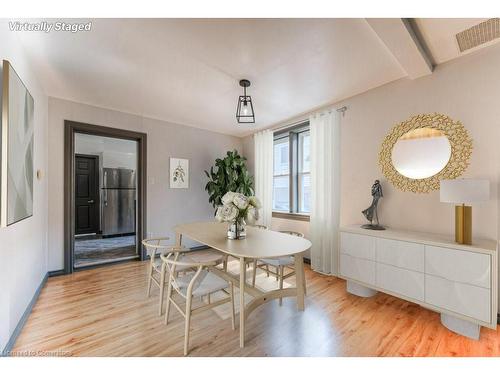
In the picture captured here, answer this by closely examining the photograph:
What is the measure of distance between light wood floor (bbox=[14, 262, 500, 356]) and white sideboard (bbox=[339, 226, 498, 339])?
19 cm

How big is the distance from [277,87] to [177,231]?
2.09 m

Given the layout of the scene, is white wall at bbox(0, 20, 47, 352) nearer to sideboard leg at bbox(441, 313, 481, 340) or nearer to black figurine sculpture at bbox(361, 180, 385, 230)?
black figurine sculpture at bbox(361, 180, 385, 230)

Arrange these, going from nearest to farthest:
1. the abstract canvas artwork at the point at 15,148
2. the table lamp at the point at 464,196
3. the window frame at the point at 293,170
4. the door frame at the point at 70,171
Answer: the abstract canvas artwork at the point at 15,148 → the table lamp at the point at 464,196 → the door frame at the point at 70,171 → the window frame at the point at 293,170

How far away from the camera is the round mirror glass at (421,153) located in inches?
90.8

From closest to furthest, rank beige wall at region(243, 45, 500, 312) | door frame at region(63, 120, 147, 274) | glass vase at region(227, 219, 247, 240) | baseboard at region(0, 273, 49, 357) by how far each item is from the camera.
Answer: baseboard at region(0, 273, 49, 357) → beige wall at region(243, 45, 500, 312) → glass vase at region(227, 219, 247, 240) → door frame at region(63, 120, 147, 274)

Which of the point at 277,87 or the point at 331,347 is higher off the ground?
the point at 277,87

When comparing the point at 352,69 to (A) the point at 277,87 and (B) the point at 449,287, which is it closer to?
(A) the point at 277,87

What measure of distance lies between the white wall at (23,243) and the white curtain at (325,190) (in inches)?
127

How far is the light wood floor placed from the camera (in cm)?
168

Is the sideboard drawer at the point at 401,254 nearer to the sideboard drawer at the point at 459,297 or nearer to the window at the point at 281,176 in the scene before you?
the sideboard drawer at the point at 459,297

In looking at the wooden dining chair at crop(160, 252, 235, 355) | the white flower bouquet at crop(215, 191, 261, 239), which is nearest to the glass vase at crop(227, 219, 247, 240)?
the white flower bouquet at crop(215, 191, 261, 239)

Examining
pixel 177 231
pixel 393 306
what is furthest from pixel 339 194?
pixel 177 231

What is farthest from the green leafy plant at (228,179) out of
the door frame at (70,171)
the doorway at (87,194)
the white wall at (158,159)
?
the doorway at (87,194)

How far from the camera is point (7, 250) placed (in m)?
1.63
